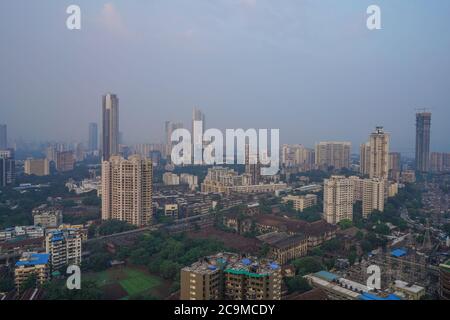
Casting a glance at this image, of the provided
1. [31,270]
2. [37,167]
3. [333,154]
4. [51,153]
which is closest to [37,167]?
[37,167]

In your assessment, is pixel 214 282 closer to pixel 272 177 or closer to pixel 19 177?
pixel 272 177

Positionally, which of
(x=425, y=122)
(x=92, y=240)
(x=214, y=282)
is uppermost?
(x=425, y=122)

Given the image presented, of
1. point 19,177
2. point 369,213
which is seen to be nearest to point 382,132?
point 369,213

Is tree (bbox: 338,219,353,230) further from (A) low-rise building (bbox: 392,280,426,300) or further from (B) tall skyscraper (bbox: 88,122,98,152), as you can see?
(B) tall skyscraper (bbox: 88,122,98,152)

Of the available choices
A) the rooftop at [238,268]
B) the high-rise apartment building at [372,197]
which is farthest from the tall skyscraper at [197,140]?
the rooftop at [238,268]

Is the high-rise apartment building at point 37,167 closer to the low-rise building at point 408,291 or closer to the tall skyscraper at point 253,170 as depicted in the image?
the tall skyscraper at point 253,170

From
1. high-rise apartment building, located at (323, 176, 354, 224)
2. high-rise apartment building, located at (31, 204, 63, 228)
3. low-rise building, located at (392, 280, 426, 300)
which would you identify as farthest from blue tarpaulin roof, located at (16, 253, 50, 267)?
high-rise apartment building, located at (323, 176, 354, 224)
